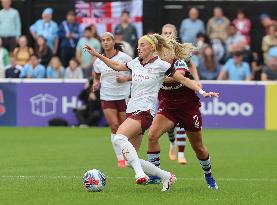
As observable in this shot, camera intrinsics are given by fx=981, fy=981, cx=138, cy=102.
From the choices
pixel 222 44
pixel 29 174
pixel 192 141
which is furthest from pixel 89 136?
pixel 192 141

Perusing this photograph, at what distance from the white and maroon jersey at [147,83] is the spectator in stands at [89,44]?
45.6 ft

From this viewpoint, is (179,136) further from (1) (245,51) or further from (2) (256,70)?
(1) (245,51)

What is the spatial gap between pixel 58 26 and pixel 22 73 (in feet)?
8.46

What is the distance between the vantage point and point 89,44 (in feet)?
90.0

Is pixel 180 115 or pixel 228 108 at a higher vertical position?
pixel 180 115

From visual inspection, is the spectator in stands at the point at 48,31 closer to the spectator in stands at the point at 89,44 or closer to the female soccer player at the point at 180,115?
the spectator in stands at the point at 89,44

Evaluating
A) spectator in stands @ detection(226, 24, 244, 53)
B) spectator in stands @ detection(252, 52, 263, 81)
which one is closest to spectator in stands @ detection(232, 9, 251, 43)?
spectator in stands @ detection(226, 24, 244, 53)

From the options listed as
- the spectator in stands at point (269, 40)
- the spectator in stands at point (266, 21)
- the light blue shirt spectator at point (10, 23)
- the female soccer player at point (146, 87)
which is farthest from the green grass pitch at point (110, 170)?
the spectator in stands at point (266, 21)

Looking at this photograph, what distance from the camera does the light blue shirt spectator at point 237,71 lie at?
26844 millimetres

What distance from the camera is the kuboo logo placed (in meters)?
25.9

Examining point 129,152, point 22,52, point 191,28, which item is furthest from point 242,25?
point 129,152

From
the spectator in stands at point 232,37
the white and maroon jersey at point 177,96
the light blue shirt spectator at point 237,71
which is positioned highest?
the spectator in stands at point 232,37

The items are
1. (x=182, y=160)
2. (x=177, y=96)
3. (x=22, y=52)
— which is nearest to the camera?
(x=177, y=96)

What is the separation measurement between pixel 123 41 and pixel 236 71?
126 inches
